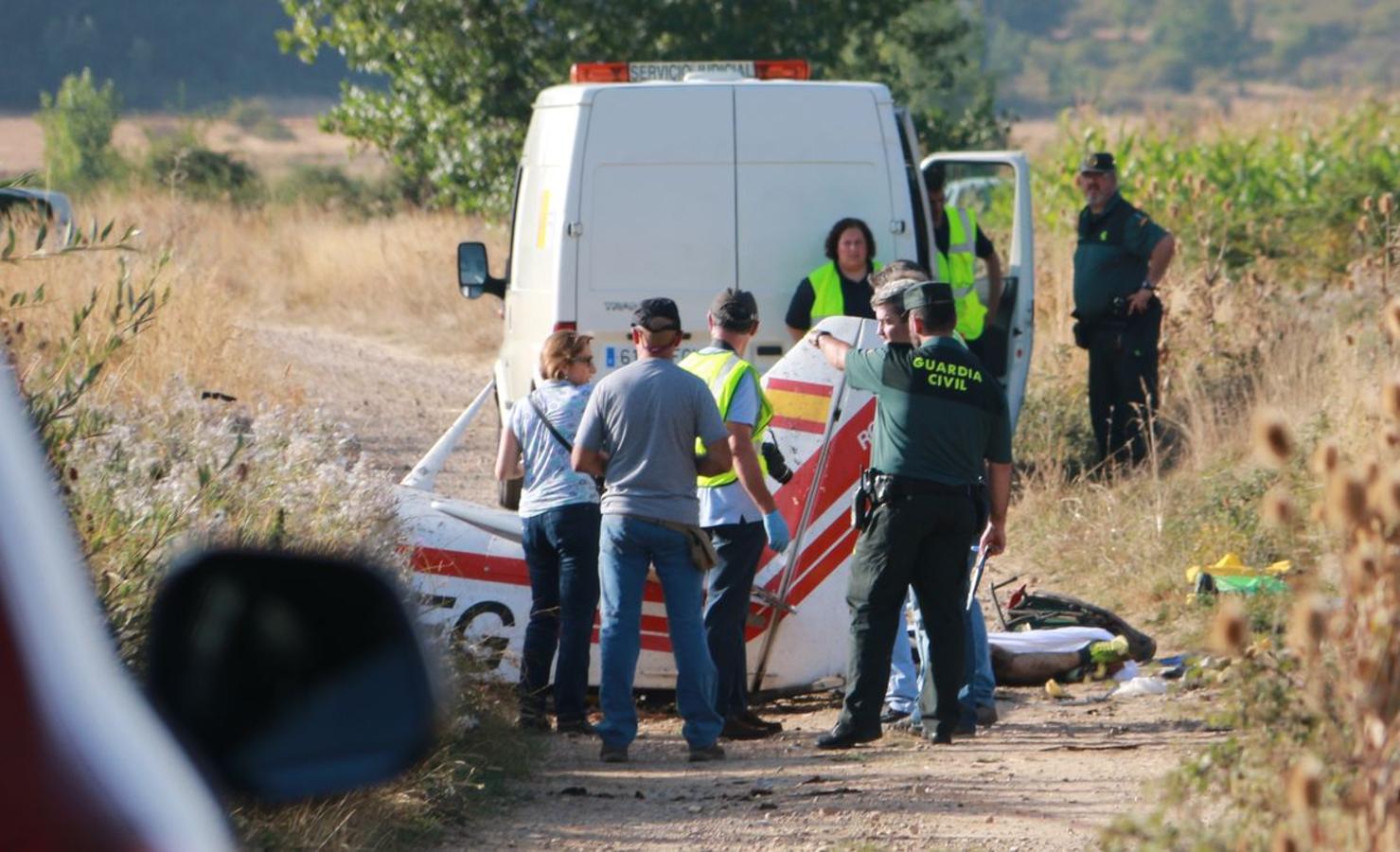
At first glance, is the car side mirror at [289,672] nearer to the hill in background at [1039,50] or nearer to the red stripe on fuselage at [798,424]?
the red stripe on fuselage at [798,424]

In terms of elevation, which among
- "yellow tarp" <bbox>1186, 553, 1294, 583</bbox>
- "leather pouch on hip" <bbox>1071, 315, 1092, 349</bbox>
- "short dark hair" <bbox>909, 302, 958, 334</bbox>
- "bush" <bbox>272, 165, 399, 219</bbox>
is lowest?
"yellow tarp" <bbox>1186, 553, 1294, 583</bbox>

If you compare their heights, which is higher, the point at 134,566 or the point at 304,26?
the point at 304,26

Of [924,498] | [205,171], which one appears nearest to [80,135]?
[205,171]

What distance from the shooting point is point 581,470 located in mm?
6789

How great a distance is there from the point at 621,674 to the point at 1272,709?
3062 millimetres

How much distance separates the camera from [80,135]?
1406 inches

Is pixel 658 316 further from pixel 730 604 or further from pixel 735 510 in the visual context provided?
pixel 730 604

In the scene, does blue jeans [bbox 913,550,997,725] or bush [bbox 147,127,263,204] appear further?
bush [bbox 147,127,263,204]

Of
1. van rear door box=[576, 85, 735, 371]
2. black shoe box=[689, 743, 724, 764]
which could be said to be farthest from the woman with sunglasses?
van rear door box=[576, 85, 735, 371]

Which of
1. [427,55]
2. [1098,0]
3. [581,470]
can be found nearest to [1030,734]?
[581,470]

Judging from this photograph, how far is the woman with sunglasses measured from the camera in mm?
7047

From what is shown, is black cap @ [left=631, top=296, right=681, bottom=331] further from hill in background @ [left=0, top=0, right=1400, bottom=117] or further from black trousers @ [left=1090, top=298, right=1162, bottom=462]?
hill in background @ [left=0, top=0, right=1400, bottom=117]

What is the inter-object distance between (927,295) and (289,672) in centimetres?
→ 480

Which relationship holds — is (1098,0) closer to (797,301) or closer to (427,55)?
(427,55)
